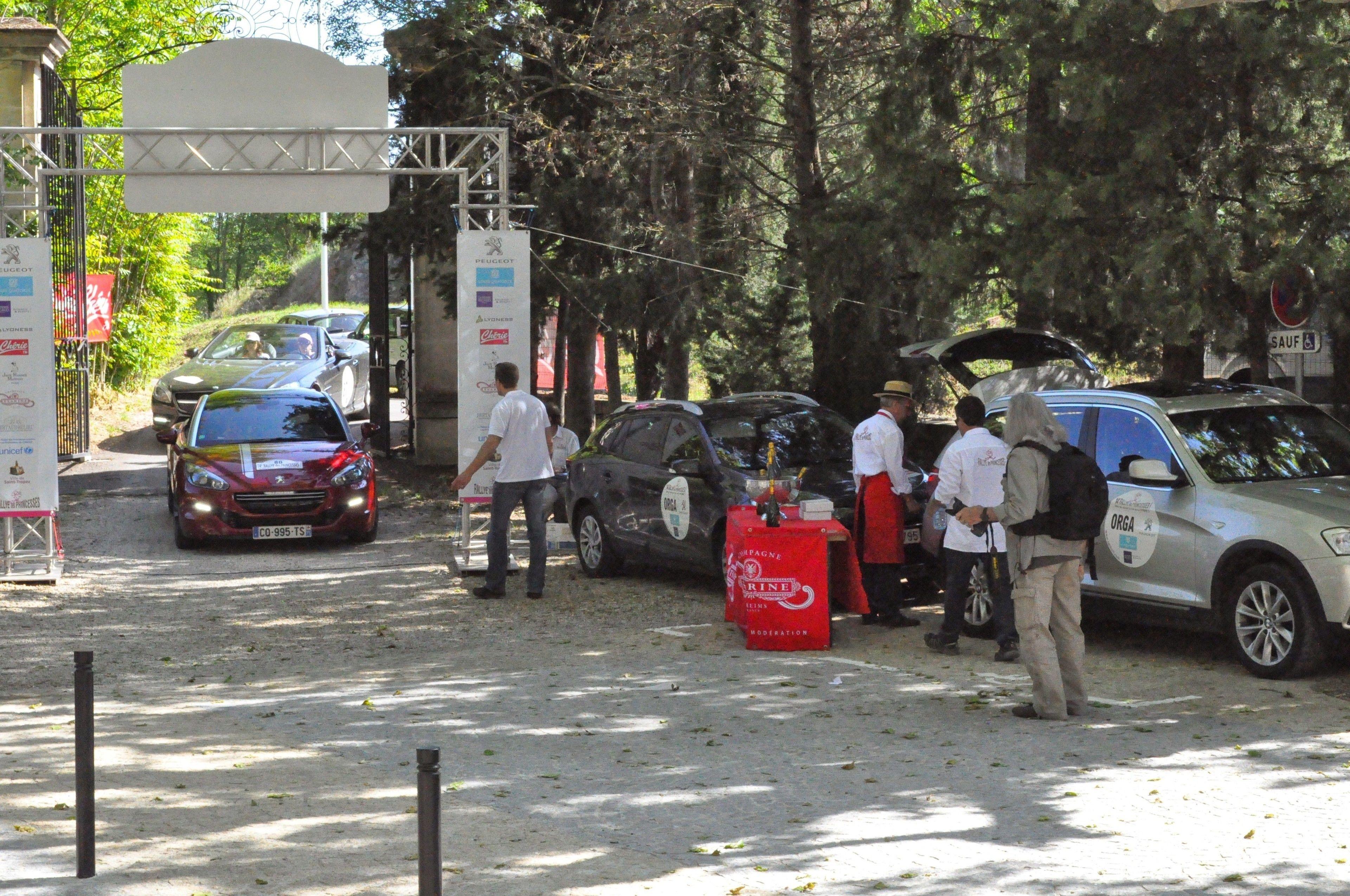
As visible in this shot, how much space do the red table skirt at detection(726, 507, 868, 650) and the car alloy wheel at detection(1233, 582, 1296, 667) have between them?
269 centimetres

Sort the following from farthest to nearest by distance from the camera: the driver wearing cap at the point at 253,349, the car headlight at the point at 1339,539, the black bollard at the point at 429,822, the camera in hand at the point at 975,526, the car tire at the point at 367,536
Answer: the driver wearing cap at the point at 253,349
the car tire at the point at 367,536
the camera in hand at the point at 975,526
the car headlight at the point at 1339,539
the black bollard at the point at 429,822

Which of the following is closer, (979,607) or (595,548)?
(979,607)

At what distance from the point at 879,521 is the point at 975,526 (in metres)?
1.01

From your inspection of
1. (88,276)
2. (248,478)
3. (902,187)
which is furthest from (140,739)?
(88,276)

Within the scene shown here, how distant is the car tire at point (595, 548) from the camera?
45.9 feet

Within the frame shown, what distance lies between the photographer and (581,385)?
2241 cm

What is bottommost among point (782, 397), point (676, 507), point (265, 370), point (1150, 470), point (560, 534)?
point (560, 534)

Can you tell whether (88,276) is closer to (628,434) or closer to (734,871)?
(628,434)

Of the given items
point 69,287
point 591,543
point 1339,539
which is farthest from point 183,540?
point 1339,539

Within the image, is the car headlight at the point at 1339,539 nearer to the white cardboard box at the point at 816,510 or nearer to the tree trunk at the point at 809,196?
the white cardboard box at the point at 816,510

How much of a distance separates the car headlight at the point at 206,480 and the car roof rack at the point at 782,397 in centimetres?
535

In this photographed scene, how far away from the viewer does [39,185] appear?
1363 cm

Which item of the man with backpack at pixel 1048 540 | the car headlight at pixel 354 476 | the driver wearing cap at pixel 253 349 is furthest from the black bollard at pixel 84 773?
the driver wearing cap at pixel 253 349

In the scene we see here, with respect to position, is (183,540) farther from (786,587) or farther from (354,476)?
(786,587)
